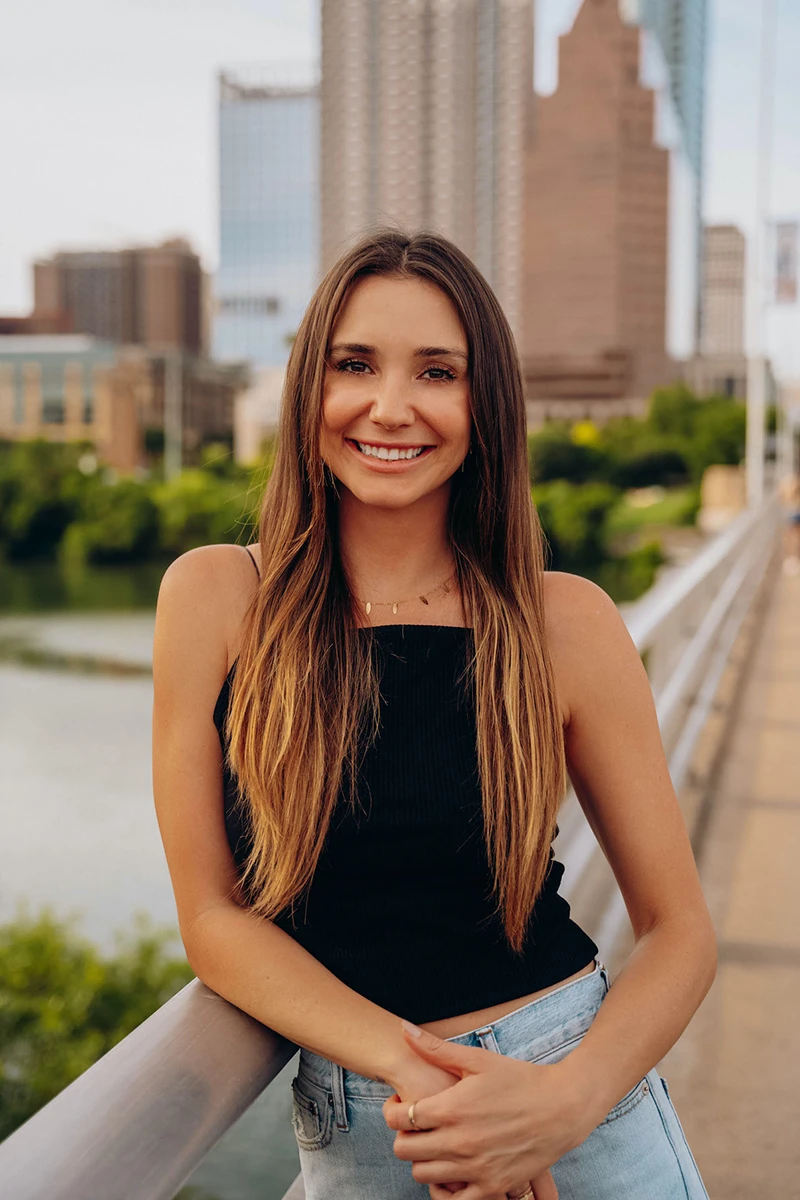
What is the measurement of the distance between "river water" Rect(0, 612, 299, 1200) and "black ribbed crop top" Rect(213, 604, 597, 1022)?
5.58 metres

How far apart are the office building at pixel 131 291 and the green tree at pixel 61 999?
523 feet

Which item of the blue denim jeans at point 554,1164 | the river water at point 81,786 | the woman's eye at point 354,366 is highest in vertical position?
the woman's eye at point 354,366

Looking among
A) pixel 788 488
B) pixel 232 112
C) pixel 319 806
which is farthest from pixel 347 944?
pixel 232 112

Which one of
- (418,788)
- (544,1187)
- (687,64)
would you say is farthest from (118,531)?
(687,64)

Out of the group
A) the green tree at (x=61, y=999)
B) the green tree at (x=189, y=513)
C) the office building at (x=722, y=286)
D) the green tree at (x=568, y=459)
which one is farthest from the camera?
the office building at (x=722, y=286)

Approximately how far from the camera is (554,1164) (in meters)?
1.50

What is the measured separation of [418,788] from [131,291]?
615 ft

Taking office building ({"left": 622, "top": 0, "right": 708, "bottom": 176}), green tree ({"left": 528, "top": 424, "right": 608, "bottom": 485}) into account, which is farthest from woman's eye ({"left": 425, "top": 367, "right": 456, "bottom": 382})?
office building ({"left": 622, "top": 0, "right": 708, "bottom": 176})

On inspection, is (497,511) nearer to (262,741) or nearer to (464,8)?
(262,741)

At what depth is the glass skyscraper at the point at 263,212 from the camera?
152m

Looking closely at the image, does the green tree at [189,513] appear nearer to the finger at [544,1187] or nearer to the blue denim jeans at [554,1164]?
the blue denim jeans at [554,1164]

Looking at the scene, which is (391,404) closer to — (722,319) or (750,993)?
(750,993)

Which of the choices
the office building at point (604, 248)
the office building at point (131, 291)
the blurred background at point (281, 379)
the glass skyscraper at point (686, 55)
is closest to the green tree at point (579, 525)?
the blurred background at point (281, 379)

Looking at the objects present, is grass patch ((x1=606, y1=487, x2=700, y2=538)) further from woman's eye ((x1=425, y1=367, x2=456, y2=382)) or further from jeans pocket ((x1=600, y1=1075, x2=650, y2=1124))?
jeans pocket ((x1=600, y1=1075, x2=650, y2=1124))
